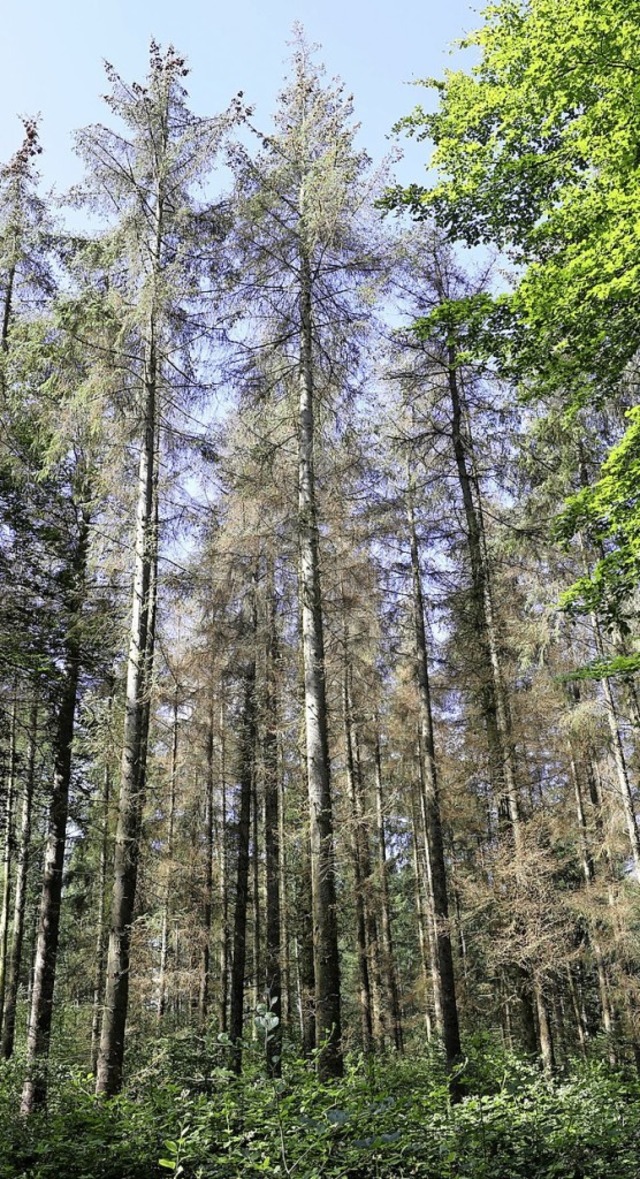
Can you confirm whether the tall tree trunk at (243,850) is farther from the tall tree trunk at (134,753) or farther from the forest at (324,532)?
the tall tree trunk at (134,753)

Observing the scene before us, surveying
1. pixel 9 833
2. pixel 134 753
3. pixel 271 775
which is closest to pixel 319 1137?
pixel 134 753

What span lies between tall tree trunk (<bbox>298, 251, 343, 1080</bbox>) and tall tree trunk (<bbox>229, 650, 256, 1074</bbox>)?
Result: 544cm

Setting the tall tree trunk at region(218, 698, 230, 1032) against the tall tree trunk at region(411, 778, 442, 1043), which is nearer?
the tall tree trunk at region(218, 698, 230, 1032)

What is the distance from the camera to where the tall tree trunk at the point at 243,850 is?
14.3m

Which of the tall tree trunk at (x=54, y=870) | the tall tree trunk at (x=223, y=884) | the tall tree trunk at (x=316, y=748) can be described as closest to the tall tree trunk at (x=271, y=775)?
the tall tree trunk at (x=223, y=884)

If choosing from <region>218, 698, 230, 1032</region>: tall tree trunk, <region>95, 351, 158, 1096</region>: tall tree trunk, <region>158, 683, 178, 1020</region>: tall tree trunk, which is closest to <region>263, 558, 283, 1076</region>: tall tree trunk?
<region>218, 698, 230, 1032</region>: tall tree trunk

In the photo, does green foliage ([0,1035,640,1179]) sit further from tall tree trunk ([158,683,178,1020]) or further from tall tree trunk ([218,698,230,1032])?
tall tree trunk ([218,698,230,1032])

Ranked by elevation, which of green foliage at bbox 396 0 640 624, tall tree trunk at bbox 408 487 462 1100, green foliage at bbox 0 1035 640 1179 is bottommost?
green foliage at bbox 0 1035 640 1179

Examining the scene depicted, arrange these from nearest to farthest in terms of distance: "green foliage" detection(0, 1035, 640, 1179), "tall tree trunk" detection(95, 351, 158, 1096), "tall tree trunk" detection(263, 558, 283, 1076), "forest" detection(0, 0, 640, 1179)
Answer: "green foliage" detection(0, 1035, 640, 1179), "forest" detection(0, 0, 640, 1179), "tall tree trunk" detection(95, 351, 158, 1096), "tall tree trunk" detection(263, 558, 283, 1076)

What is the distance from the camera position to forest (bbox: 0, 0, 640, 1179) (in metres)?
6.71

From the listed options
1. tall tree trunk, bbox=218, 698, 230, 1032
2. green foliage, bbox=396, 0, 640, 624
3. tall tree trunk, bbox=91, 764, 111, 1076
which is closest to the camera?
green foliage, bbox=396, 0, 640, 624

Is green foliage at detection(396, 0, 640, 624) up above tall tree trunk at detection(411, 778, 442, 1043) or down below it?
above

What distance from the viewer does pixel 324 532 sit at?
47.0ft

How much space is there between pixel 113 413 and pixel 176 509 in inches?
69.5
